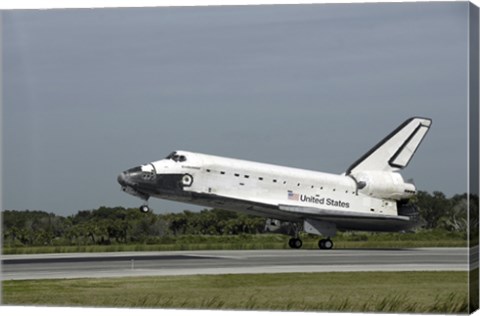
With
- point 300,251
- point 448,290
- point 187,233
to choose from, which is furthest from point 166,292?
point 448,290

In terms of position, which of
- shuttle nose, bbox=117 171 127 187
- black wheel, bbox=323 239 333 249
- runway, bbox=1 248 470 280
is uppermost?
shuttle nose, bbox=117 171 127 187

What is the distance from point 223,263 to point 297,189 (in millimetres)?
3086

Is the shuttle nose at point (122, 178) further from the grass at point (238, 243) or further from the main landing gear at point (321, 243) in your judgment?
the main landing gear at point (321, 243)

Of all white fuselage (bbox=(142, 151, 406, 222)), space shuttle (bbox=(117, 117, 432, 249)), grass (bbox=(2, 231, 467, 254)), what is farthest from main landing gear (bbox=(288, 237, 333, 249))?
white fuselage (bbox=(142, 151, 406, 222))

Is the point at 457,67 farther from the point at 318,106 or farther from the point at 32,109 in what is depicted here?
the point at 32,109

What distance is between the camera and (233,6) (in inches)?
889

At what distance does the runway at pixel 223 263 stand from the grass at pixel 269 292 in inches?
11.9

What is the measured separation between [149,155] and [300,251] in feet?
12.1

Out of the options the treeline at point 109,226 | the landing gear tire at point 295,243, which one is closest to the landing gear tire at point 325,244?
the landing gear tire at point 295,243

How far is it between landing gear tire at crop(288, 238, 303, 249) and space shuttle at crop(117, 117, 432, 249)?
0.10 feet

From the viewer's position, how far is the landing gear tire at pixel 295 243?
24.5 m

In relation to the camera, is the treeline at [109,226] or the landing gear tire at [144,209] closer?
the treeline at [109,226]

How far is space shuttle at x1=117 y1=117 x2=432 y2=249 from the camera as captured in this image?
76.8 ft

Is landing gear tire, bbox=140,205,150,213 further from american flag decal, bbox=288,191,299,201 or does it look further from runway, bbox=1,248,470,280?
american flag decal, bbox=288,191,299,201
